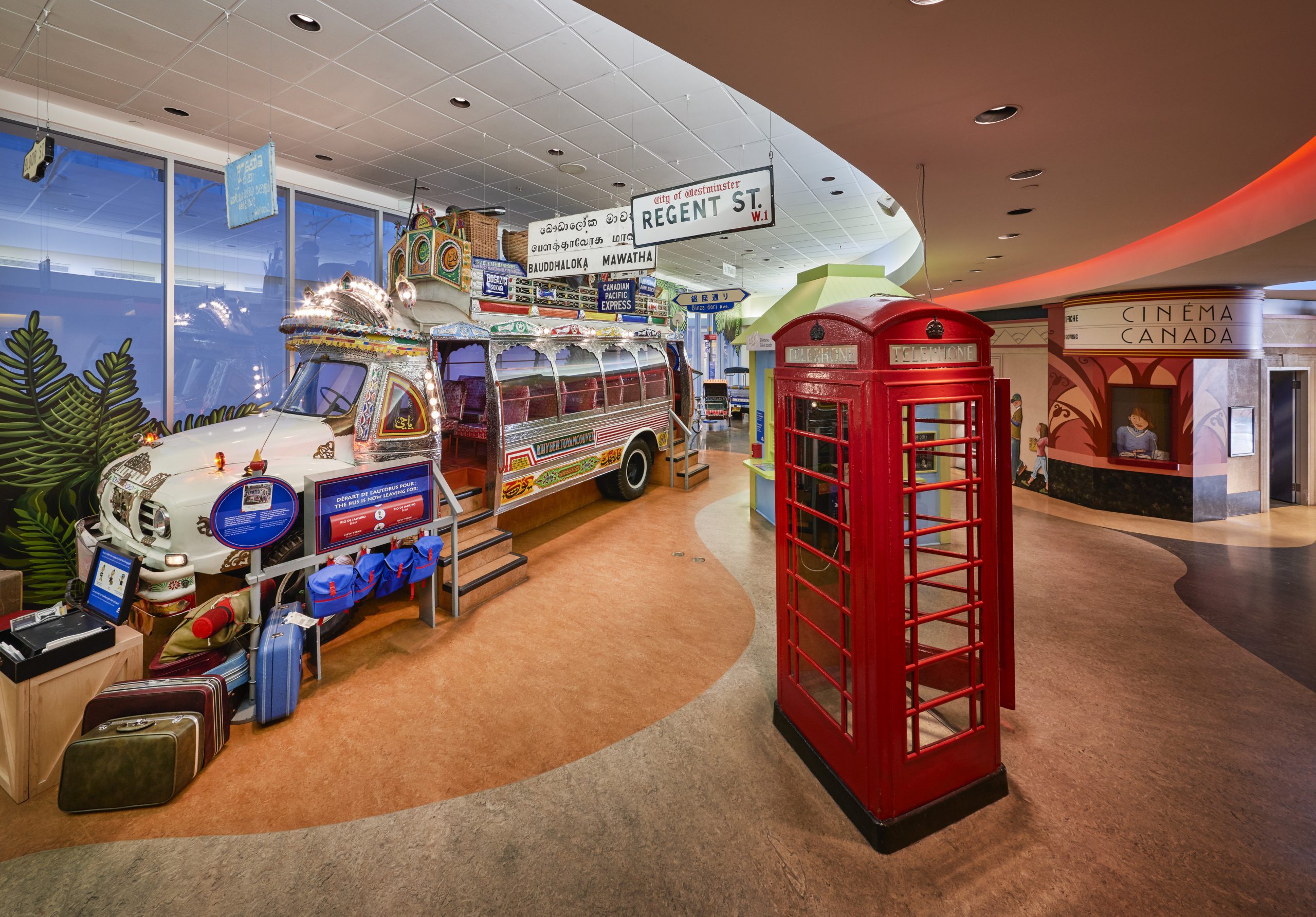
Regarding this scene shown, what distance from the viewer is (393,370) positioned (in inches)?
181

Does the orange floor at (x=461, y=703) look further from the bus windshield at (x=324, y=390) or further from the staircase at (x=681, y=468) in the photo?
the staircase at (x=681, y=468)

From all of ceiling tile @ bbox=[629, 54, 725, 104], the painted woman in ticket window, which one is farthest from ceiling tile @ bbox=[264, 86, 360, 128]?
the painted woman in ticket window

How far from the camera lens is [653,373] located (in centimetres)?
895

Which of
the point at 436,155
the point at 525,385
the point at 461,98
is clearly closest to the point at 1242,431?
the point at 525,385


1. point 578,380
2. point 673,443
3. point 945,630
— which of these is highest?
→ point 578,380

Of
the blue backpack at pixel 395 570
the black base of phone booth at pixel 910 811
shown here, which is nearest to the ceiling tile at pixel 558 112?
the blue backpack at pixel 395 570

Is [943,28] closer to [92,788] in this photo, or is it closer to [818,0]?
[818,0]

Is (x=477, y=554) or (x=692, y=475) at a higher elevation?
(x=692, y=475)

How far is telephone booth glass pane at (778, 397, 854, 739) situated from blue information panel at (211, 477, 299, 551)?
3185 mm

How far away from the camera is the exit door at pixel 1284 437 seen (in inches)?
341

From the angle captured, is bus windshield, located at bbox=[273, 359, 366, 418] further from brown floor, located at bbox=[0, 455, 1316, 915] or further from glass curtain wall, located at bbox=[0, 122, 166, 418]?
brown floor, located at bbox=[0, 455, 1316, 915]

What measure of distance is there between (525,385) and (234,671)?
3.77m

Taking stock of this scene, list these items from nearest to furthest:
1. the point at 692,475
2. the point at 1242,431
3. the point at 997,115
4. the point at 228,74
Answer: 1. the point at 997,115
2. the point at 228,74
3. the point at 1242,431
4. the point at 692,475

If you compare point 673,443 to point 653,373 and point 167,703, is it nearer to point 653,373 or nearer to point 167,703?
point 653,373
